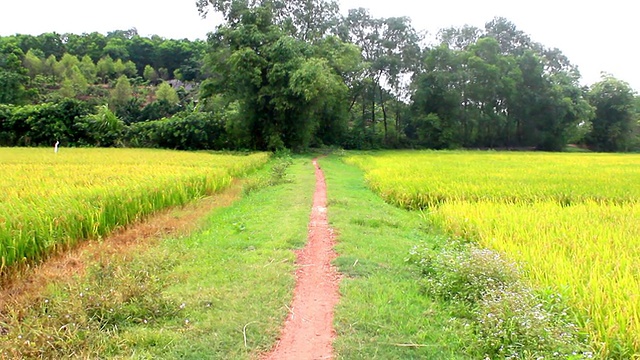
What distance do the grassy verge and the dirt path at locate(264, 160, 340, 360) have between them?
0.11 m

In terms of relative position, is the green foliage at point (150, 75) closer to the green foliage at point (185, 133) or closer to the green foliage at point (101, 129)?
the green foliage at point (101, 129)

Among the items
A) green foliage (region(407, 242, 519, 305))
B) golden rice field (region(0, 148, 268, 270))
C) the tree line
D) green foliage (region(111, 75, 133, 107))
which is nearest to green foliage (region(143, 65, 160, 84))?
the tree line

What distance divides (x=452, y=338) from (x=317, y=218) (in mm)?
4430

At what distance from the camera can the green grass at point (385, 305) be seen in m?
2.91

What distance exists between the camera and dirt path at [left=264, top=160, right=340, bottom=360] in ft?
9.52

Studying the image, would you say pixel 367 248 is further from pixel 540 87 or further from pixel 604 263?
pixel 540 87

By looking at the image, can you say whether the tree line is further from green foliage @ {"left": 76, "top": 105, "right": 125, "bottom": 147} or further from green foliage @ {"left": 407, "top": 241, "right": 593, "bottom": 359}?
green foliage @ {"left": 407, "top": 241, "right": 593, "bottom": 359}

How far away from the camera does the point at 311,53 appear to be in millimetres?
25156

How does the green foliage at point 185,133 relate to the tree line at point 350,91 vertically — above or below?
below

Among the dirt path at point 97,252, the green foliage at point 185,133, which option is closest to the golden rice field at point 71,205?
the dirt path at point 97,252

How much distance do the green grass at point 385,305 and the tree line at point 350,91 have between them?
17.4 m

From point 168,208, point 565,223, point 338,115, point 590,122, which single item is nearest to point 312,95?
point 338,115

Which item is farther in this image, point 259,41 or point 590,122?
point 590,122

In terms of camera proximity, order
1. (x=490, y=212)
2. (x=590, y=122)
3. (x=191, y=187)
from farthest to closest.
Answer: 1. (x=590, y=122)
2. (x=191, y=187)
3. (x=490, y=212)
